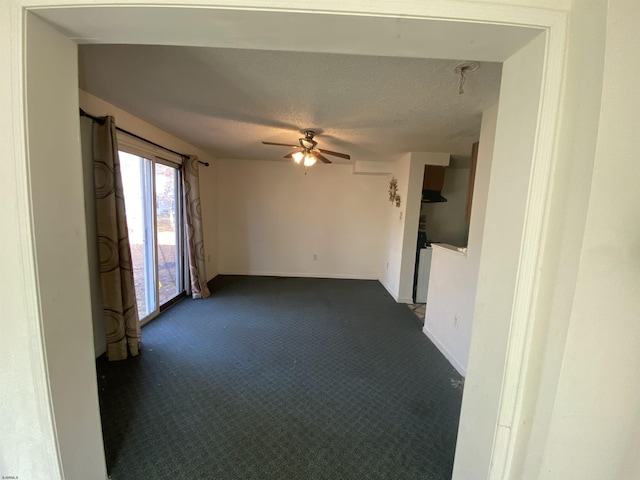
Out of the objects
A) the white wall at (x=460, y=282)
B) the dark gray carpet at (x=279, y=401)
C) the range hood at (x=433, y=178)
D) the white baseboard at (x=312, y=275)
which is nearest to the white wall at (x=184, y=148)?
the white baseboard at (x=312, y=275)

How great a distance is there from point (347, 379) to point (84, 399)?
1637 millimetres

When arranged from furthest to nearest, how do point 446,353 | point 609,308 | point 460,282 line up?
point 446,353, point 460,282, point 609,308

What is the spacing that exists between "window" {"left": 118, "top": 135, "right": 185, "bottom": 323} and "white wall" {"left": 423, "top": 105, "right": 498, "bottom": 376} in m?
3.19

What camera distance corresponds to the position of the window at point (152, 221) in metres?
2.51

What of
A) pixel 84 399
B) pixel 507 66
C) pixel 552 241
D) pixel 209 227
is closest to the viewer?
pixel 552 241

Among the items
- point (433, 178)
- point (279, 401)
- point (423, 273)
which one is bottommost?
point (279, 401)

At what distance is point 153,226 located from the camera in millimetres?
2797

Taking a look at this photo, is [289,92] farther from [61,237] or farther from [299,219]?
[299,219]

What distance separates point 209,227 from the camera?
4.30 metres


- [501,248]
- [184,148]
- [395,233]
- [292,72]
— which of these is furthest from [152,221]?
[395,233]

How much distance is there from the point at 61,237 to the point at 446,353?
2906mm

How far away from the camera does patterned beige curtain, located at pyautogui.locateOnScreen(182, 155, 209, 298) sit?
3293mm

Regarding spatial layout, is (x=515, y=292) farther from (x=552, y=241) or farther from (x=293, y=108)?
(x=293, y=108)

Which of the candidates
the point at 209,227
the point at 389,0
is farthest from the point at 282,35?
the point at 209,227
